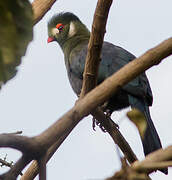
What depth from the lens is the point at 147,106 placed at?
13.1 ft

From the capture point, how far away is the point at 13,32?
670 millimetres

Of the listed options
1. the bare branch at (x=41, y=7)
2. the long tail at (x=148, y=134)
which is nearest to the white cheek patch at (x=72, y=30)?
the long tail at (x=148, y=134)

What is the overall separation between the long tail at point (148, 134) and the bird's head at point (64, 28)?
184 cm

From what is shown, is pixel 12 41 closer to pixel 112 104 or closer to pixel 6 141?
pixel 6 141

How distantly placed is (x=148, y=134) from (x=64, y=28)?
2416mm

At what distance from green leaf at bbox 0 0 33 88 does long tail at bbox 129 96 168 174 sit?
118 inches

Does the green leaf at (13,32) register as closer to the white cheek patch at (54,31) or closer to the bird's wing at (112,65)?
the bird's wing at (112,65)

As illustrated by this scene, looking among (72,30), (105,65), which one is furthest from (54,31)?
(105,65)

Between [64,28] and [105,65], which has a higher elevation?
[64,28]

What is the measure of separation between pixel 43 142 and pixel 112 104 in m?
3.29

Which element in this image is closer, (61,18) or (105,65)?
(105,65)

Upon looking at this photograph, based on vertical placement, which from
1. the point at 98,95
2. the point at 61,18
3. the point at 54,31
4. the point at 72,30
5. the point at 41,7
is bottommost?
the point at 98,95

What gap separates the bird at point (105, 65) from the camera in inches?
153

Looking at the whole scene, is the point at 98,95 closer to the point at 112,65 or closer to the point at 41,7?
the point at 41,7
